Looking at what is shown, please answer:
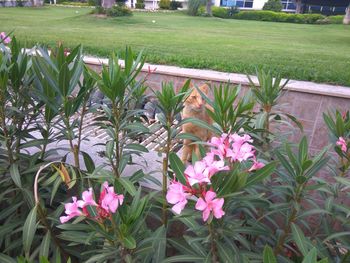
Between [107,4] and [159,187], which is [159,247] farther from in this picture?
[107,4]

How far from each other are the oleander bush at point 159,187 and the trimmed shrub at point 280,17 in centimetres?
2228

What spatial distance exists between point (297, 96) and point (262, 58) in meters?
2.42

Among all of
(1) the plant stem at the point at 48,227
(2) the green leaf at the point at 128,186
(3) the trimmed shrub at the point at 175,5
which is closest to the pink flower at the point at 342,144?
(2) the green leaf at the point at 128,186

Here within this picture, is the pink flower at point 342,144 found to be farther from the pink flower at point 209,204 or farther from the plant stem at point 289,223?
the pink flower at point 209,204

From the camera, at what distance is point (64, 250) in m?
1.49

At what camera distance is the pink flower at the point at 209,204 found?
83cm

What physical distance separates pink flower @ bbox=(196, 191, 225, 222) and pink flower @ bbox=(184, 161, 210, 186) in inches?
1.6

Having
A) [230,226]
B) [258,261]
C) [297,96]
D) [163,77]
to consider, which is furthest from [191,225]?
[163,77]

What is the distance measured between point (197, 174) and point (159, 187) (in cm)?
84

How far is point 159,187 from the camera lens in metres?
1.65

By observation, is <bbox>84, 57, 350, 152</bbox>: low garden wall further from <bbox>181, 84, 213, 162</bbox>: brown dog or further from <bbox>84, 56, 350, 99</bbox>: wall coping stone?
<bbox>181, 84, 213, 162</bbox>: brown dog

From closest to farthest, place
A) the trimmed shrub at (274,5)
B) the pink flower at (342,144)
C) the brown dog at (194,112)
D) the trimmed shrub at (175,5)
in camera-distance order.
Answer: the pink flower at (342,144), the brown dog at (194,112), the trimmed shrub at (274,5), the trimmed shrub at (175,5)

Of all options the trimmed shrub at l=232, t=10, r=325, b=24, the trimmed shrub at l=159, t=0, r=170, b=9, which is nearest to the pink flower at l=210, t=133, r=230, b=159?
the trimmed shrub at l=232, t=10, r=325, b=24

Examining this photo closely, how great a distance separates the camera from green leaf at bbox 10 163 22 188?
4.67 ft
